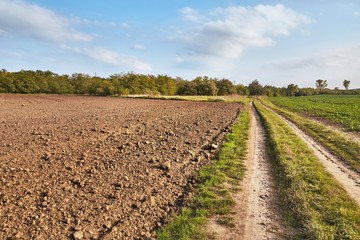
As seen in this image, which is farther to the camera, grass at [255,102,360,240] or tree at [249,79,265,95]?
tree at [249,79,265,95]

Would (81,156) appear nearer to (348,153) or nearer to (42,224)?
(42,224)

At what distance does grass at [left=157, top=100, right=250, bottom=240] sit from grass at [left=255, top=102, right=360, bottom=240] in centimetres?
139

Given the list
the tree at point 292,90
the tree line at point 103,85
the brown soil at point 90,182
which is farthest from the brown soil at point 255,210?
the tree at point 292,90

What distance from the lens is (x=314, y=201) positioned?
22.6 feet

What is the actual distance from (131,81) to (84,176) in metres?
81.0

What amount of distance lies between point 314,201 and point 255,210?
1.67 meters

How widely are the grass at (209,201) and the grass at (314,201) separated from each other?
139cm

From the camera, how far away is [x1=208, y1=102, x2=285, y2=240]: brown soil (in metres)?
5.48

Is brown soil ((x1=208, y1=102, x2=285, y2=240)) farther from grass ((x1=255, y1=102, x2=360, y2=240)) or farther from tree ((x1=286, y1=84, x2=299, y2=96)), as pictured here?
tree ((x1=286, y1=84, x2=299, y2=96))

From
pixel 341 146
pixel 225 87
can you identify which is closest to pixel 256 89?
pixel 225 87

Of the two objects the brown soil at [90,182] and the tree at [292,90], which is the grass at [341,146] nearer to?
the brown soil at [90,182]

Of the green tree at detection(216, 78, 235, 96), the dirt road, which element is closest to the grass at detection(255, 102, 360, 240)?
the dirt road

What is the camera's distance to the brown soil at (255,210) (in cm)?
548

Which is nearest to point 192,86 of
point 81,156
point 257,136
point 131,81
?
point 131,81
